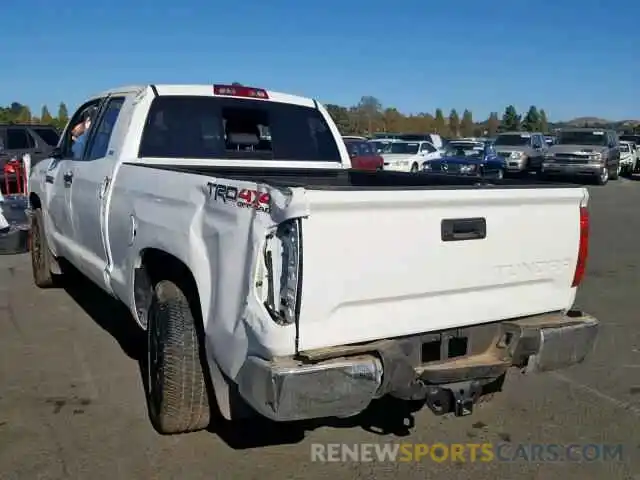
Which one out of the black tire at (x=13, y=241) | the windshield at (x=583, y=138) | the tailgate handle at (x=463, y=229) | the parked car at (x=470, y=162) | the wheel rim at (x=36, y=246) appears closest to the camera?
the tailgate handle at (x=463, y=229)

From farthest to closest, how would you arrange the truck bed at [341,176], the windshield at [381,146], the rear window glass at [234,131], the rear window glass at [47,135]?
the windshield at [381,146] < the rear window glass at [47,135] < the rear window glass at [234,131] < the truck bed at [341,176]

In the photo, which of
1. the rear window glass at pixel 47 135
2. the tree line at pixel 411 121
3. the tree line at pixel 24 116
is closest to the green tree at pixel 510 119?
the tree line at pixel 411 121

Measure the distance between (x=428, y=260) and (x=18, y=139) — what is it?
16.2 meters

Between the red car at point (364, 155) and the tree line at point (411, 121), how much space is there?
42827 millimetres

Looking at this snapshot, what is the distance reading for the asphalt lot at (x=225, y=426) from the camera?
11.6 ft

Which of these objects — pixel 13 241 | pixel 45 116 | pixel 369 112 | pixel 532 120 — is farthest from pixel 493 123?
pixel 13 241

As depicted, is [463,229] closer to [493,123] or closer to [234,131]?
[234,131]

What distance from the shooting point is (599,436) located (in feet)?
13.1

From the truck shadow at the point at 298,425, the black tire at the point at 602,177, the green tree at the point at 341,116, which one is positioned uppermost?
the green tree at the point at 341,116

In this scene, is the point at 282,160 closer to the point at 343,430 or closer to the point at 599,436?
the point at 343,430

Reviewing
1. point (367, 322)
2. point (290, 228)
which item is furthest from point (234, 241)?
point (367, 322)

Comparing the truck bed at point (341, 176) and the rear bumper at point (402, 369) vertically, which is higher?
the truck bed at point (341, 176)

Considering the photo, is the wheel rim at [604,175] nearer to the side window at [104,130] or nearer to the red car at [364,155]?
the red car at [364,155]

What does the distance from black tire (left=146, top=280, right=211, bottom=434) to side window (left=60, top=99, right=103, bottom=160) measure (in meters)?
2.45
